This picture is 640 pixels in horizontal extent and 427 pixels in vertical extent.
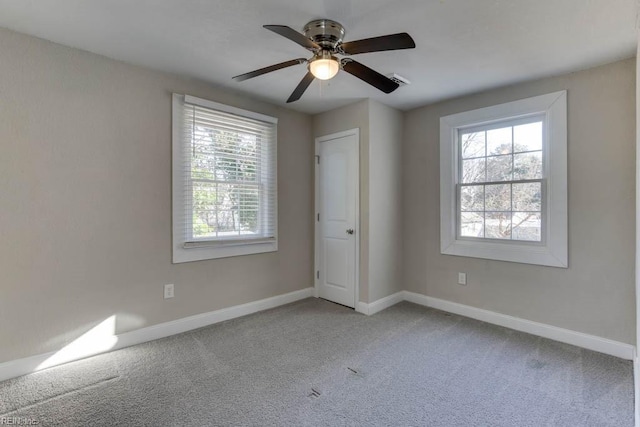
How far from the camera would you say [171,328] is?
2.86 m

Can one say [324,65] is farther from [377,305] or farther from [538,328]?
[538,328]

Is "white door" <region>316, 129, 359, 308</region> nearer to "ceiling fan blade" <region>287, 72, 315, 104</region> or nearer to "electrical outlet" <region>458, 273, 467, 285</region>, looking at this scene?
"electrical outlet" <region>458, 273, 467, 285</region>

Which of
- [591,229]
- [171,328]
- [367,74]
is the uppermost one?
[367,74]

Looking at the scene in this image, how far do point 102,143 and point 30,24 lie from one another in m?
0.84

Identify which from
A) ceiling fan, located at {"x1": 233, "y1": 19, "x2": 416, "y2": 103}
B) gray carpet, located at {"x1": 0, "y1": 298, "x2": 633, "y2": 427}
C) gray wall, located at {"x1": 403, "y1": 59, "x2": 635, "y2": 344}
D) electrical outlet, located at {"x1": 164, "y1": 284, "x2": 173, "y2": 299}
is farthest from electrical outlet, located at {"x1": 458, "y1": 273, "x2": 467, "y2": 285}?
electrical outlet, located at {"x1": 164, "y1": 284, "x2": 173, "y2": 299}

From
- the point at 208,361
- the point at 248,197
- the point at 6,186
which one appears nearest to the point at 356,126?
the point at 248,197

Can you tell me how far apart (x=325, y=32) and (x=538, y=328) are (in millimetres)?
3152

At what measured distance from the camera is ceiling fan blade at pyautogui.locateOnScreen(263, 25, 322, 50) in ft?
5.04

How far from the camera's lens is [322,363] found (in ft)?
7.80

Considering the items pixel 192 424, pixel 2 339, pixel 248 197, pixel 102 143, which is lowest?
pixel 192 424

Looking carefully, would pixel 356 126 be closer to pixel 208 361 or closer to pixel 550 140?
pixel 550 140

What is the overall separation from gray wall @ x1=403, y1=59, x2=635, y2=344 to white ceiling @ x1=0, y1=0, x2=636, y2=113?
0.28 metres

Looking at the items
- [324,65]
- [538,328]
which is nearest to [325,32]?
[324,65]

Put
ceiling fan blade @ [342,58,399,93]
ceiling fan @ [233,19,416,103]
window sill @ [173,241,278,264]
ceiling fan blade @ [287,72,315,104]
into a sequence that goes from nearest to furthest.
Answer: ceiling fan @ [233,19,416,103], ceiling fan blade @ [342,58,399,93], ceiling fan blade @ [287,72,315,104], window sill @ [173,241,278,264]
